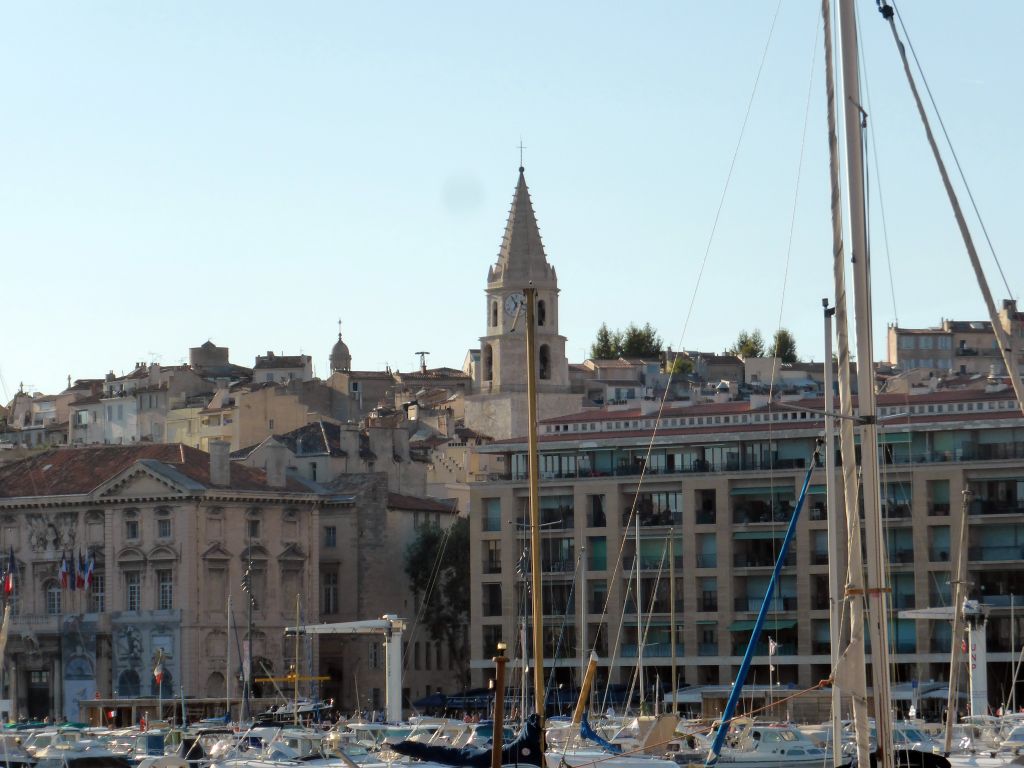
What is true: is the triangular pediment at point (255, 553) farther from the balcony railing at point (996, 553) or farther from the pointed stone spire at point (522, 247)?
the pointed stone spire at point (522, 247)

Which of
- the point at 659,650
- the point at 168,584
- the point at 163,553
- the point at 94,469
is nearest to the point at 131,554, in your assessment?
the point at 163,553

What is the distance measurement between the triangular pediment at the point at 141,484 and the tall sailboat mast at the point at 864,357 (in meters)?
67.5

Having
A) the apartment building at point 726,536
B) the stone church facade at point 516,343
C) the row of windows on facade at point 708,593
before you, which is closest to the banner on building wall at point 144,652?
the apartment building at point 726,536

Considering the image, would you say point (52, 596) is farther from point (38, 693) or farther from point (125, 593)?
point (38, 693)

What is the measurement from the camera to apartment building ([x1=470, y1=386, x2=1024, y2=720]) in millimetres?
84625

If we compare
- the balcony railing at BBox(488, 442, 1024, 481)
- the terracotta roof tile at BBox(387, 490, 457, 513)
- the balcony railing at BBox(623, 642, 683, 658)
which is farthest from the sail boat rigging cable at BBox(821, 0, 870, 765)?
the terracotta roof tile at BBox(387, 490, 457, 513)

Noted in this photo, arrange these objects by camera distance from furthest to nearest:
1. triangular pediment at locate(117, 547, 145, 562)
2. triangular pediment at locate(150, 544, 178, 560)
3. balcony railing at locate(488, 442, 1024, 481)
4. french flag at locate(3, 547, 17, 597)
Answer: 1. triangular pediment at locate(117, 547, 145, 562)
2. triangular pediment at locate(150, 544, 178, 560)
3. french flag at locate(3, 547, 17, 597)
4. balcony railing at locate(488, 442, 1024, 481)

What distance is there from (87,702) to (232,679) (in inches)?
235

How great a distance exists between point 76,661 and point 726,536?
25.9 m

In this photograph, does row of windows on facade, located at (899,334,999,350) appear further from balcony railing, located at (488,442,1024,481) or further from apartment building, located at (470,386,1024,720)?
balcony railing, located at (488,442,1024,481)

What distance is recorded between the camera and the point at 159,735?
195ft

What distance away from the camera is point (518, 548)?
3644 inches

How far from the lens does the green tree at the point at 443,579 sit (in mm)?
98750

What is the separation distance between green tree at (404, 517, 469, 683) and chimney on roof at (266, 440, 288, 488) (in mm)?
7223
